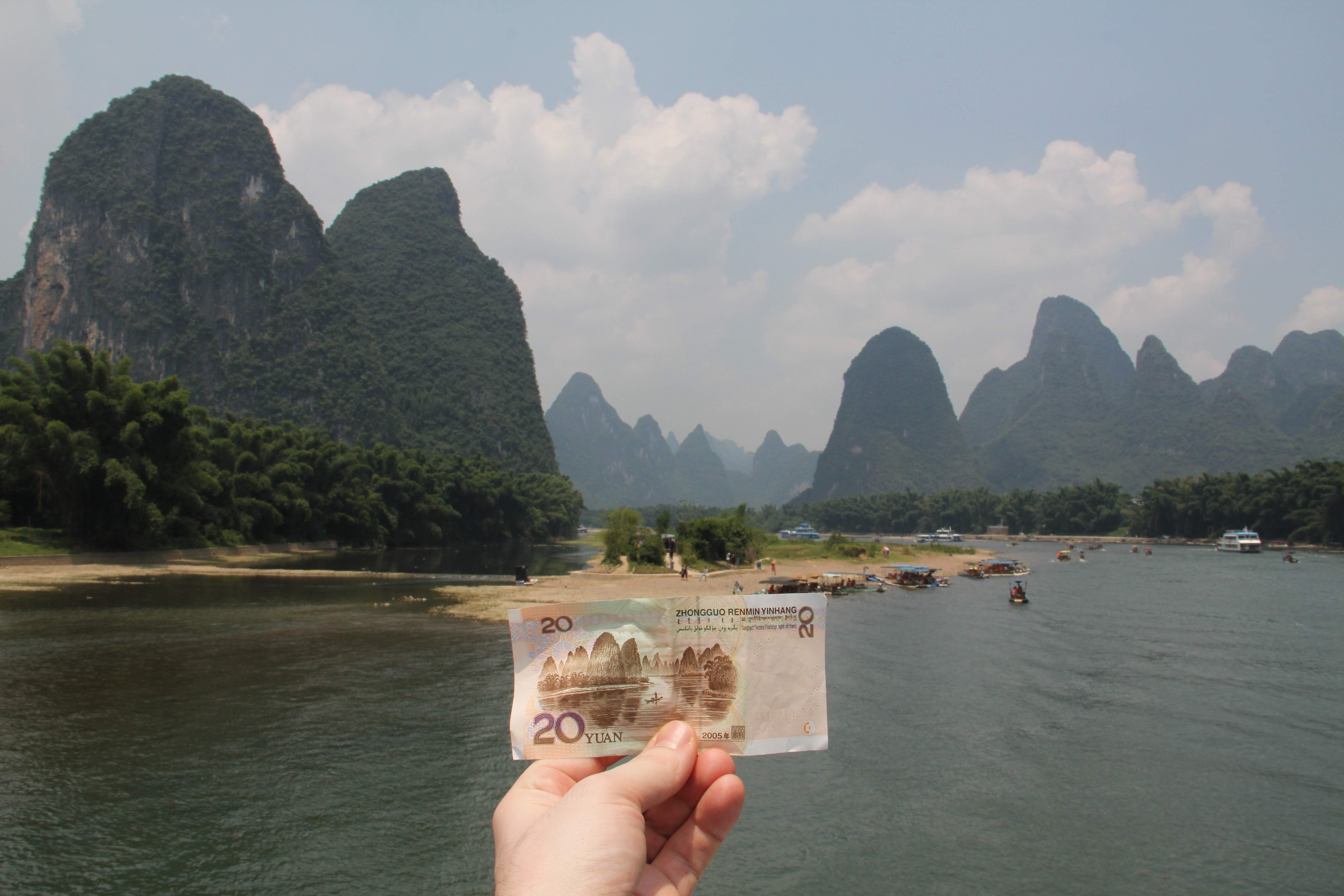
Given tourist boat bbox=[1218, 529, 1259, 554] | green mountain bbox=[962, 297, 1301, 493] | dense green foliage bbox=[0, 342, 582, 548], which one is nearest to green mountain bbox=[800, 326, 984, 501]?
green mountain bbox=[962, 297, 1301, 493]

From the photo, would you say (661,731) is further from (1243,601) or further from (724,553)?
(724,553)

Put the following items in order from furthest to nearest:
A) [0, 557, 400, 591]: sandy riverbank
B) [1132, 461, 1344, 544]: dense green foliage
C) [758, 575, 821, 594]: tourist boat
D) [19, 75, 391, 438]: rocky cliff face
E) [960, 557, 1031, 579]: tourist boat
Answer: [19, 75, 391, 438]: rocky cliff face → [1132, 461, 1344, 544]: dense green foliage → [960, 557, 1031, 579]: tourist boat → [758, 575, 821, 594]: tourist boat → [0, 557, 400, 591]: sandy riverbank

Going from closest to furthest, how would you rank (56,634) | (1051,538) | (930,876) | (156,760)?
(930,876)
(156,760)
(56,634)
(1051,538)

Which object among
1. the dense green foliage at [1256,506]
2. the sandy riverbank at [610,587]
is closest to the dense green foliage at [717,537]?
the sandy riverbank at [610,587]

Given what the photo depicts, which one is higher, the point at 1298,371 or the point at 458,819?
the point at 1298,371

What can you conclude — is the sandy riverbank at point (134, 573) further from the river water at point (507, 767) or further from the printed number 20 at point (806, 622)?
the printed number 20 at point (806, 622)

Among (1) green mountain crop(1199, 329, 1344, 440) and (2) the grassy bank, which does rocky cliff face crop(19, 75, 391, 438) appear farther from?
(1) green mountain crop(1199, 329, 1344, 440)

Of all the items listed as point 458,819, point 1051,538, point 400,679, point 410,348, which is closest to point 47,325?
point 410,348
